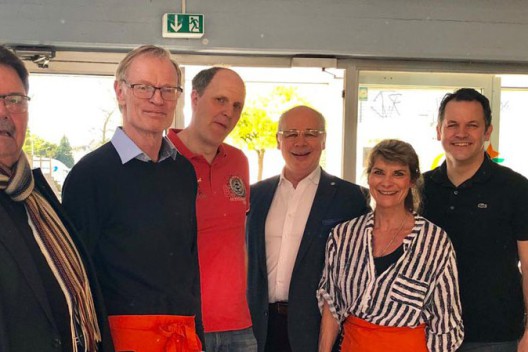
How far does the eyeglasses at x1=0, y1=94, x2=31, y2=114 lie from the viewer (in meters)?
1.56

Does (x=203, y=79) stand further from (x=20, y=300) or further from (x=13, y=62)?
(x=20, y=300)

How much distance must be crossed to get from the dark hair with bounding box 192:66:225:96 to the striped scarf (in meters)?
1.19

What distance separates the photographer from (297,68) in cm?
390

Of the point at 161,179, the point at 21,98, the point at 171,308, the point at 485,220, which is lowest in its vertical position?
the point at 171,308

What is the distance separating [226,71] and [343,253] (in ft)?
3.26

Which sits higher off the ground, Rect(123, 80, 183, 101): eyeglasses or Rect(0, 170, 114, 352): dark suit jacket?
Rect(123, 80, 183, 101): eyeglasses

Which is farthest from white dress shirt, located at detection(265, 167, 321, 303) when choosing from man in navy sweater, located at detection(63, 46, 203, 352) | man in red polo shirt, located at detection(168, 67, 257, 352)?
man in navy sweater, located at detection(63, 46, 203, 352)

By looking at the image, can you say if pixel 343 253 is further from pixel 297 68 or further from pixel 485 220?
pixel 297 68

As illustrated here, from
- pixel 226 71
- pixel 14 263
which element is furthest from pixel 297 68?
pixel 14 263

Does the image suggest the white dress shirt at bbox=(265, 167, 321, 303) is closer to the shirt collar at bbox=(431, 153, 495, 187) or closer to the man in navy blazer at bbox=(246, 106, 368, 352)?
the man in navy blazer at bbox=(246, 106, 368, 352)

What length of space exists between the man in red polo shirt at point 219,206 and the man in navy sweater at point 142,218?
1.29 ft

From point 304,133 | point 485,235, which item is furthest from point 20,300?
point 485,235

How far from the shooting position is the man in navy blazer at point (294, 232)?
2803mm

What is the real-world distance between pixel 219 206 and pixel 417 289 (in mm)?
918
